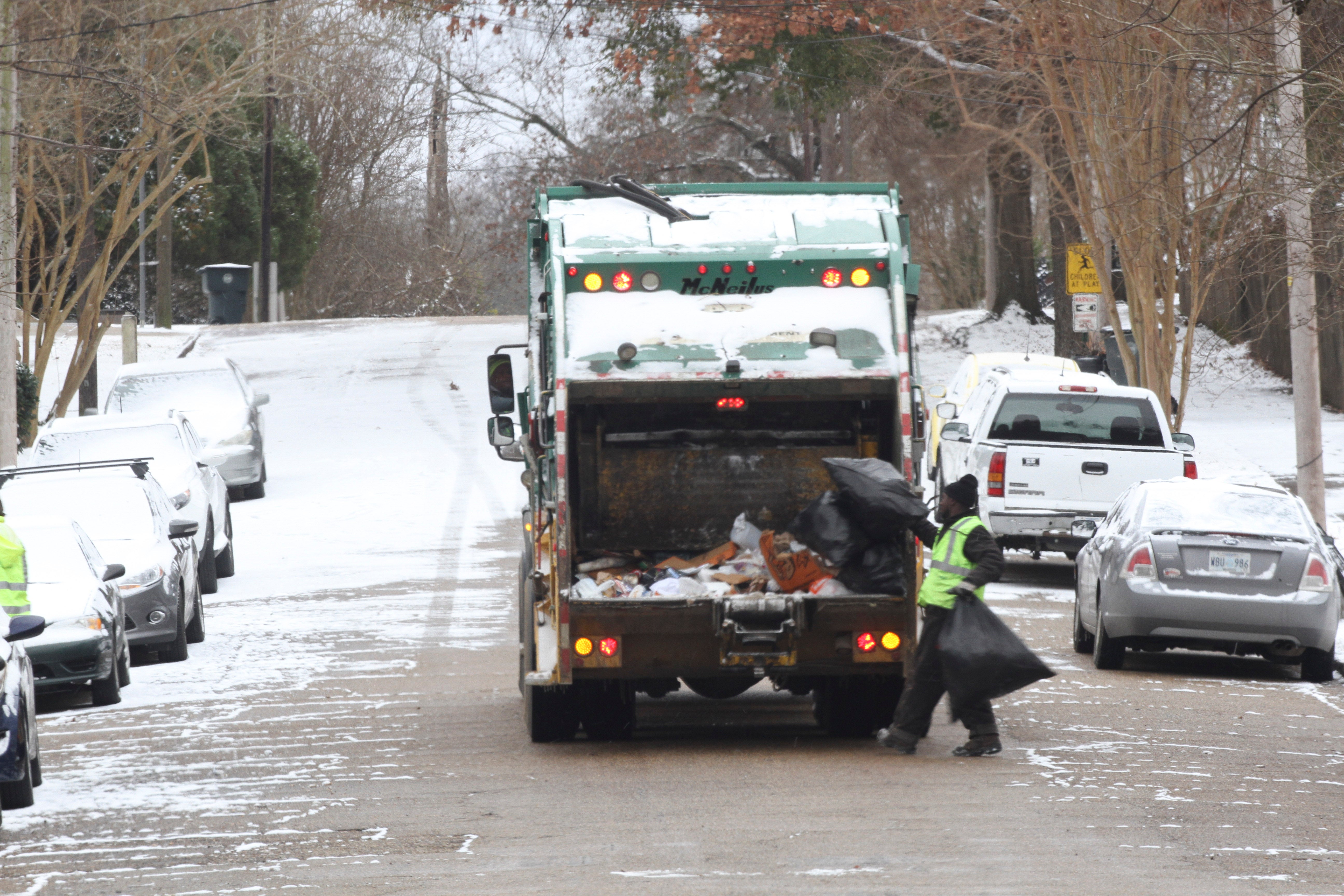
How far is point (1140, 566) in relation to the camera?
1315cm

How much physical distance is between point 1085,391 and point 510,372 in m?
8.33

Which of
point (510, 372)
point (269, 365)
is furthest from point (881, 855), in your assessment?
point (269, 365)

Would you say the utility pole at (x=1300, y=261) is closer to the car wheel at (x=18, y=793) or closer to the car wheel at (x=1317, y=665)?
the car wheel at (x=1317, y=665)

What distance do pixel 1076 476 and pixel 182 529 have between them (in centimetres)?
816

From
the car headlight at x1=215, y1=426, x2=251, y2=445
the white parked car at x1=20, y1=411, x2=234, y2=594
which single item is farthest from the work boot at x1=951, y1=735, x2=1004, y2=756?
the car headlight at x1=215, y1=426, x2=251, y2=445

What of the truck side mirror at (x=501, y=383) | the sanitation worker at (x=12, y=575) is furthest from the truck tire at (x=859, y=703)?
the sanitation worker at (x=12, y=575)

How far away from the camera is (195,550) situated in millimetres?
16297

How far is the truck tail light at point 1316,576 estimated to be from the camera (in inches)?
511

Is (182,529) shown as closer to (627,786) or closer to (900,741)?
(627,786)

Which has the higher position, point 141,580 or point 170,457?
point 170,457

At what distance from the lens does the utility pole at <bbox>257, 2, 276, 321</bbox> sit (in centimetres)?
4697

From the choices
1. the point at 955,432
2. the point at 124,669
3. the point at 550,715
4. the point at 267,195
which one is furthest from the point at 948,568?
the point at 267,195

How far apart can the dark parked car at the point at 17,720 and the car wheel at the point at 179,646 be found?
16.5ft

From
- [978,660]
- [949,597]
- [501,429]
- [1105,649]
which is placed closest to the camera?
[978,660]
